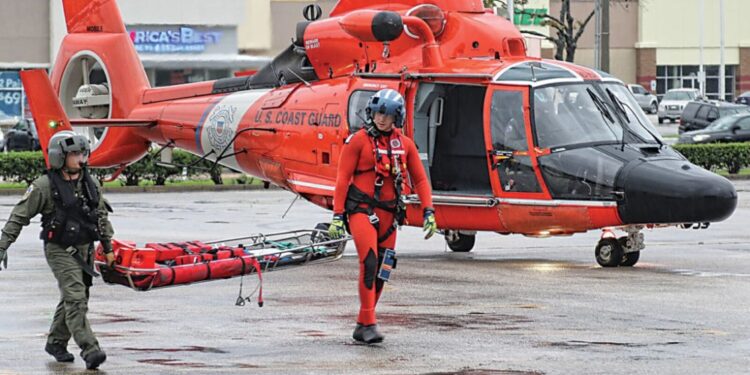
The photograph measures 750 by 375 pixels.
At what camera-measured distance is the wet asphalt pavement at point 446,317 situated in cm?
995

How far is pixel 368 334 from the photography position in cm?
1074

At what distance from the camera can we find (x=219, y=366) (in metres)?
9.81

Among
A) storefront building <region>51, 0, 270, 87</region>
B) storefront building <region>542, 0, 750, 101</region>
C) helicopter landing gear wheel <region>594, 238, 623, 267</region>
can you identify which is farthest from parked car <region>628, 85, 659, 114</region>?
helicopter landing gear wheel <region>594, 238, 623, 267</region>

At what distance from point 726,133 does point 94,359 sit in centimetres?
3487

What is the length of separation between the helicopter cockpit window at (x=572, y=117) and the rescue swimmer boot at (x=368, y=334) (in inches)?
208

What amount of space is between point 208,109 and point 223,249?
775 cm

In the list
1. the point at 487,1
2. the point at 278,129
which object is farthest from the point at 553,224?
the point at 487,1

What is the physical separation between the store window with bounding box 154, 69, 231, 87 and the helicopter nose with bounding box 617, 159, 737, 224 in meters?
38.9

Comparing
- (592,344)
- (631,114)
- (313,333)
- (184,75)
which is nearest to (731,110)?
(184,75)

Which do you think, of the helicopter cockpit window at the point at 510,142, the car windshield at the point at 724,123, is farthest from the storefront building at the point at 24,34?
the helicopter cockpit window at the point at 510,142

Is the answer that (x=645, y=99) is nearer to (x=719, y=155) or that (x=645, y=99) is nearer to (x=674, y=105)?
(x=674, y=105)

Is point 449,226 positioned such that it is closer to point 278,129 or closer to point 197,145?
point 278,129

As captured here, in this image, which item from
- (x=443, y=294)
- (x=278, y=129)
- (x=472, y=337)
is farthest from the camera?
(x=278, y=129)

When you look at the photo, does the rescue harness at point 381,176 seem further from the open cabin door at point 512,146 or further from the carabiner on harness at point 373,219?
the open cabin door at point 512,146
